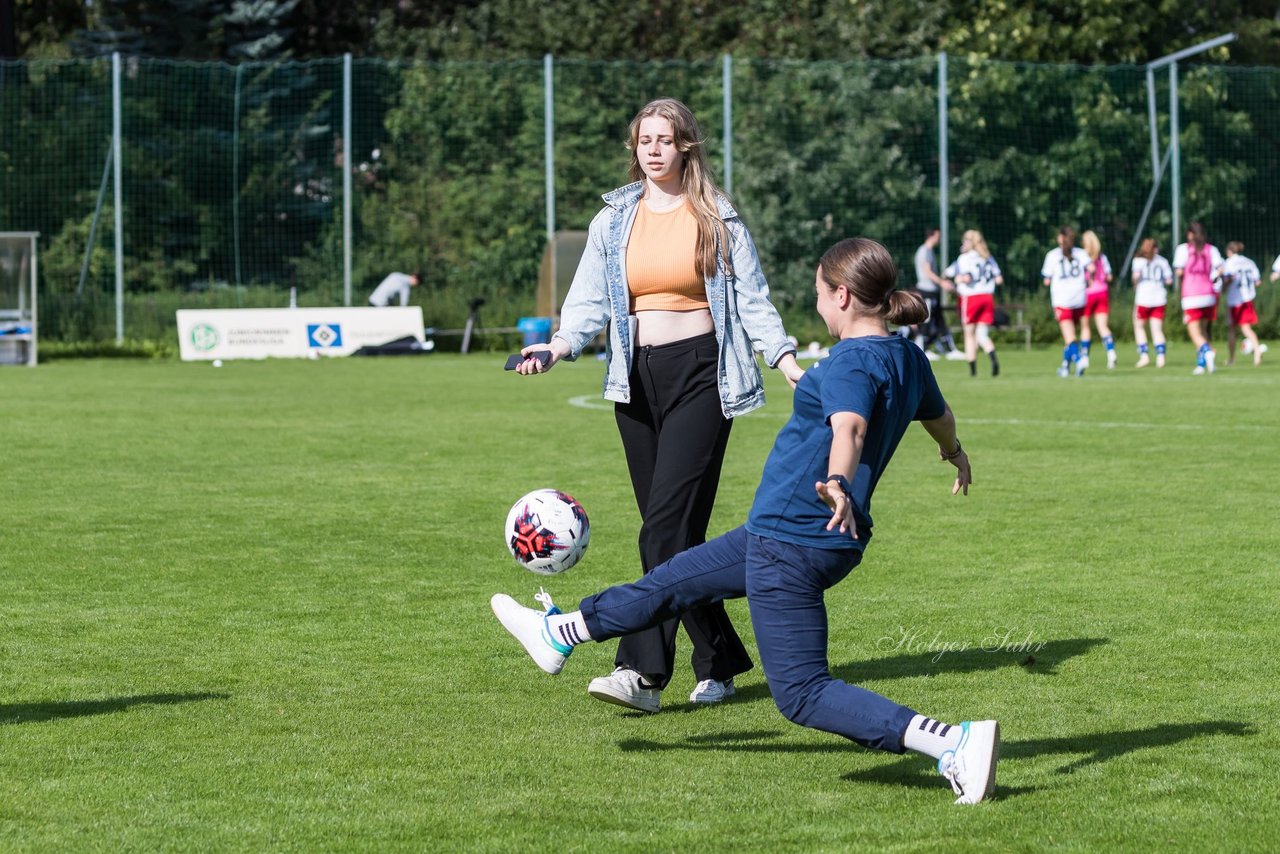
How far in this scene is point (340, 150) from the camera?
35625 millimetres

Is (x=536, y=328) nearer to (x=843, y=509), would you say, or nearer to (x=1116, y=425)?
(x=1116, y=425)

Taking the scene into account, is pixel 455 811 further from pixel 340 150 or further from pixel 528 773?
pixel 340 150

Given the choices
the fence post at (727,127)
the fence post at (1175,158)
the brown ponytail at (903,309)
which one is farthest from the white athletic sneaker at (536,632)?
the fence post at (1175,158)

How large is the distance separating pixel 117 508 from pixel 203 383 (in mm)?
14062

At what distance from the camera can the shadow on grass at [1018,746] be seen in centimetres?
514

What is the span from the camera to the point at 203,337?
106ft

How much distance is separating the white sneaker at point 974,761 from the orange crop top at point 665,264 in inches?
74.7

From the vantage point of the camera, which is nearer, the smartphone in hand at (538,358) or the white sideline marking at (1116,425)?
the smartphone in hand at (538,358)

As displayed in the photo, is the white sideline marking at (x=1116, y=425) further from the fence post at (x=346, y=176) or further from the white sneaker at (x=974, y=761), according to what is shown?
the fence post at (x=346, y=176)

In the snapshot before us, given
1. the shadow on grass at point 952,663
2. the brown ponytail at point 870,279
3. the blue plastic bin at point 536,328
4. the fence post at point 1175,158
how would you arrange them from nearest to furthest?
the brown ponytail at point 870,279 < the shadow on grass at point 952,663 < the blue plastic bin at point 536,328 < the fence post at point 1175,158

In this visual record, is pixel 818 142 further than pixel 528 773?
Yes

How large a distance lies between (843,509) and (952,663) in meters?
2.15

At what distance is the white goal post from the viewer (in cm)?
3056

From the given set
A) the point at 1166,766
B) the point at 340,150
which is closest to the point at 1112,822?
the point at 1166,766
